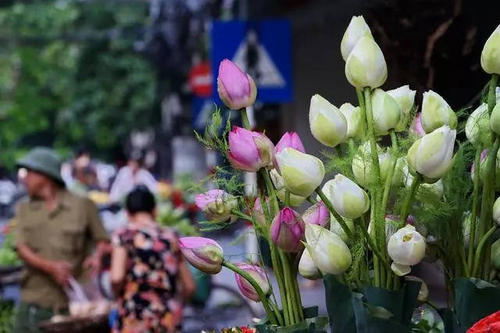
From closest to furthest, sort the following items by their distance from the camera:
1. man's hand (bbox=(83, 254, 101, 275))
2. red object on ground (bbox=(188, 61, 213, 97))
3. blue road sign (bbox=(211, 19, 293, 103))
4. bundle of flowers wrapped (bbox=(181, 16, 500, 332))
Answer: bundle of flowers wrapped (bbox=(181, 16, 500, 332)) → man's hand (bbox=(83, 254, 101, 275)) → blue road sign (bbox=(211, 19, 293, 103)) → red object on ground (bbox=(188, 61, 213, 97))

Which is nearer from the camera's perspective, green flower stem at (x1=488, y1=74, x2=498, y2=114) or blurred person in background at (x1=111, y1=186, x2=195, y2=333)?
green flower stem at (x1=488, y1=74, x2=498, y2=114)

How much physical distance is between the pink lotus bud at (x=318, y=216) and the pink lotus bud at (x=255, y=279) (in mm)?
167

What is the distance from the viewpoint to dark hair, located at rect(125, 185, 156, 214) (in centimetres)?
573

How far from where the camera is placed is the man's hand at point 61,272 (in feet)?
20.1

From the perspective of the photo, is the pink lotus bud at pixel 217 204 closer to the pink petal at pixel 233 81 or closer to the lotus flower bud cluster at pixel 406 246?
the pink petal at pixel 233 81

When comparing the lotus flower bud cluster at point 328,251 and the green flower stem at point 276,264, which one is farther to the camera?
the green flower stem at point 276,264

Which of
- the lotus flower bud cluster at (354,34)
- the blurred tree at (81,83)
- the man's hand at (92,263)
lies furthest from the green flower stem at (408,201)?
the blurred tree at (81,83)

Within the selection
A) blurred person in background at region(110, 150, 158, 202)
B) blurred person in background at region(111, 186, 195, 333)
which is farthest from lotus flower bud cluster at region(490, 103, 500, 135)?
blurred person in background at region(110, 150, 158, 202)

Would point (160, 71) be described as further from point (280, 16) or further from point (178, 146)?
point (280, 16)

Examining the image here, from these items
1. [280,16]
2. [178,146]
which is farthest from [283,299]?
[178,146]

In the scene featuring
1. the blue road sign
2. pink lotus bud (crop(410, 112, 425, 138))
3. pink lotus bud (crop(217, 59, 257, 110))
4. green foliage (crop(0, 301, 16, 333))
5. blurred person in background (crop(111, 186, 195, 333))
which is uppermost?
the blue road sign

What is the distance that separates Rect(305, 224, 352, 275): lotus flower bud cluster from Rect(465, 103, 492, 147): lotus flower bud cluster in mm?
350

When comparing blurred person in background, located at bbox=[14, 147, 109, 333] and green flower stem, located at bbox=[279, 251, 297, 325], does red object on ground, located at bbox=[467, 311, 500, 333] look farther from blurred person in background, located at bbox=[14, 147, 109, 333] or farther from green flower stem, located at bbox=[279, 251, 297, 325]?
blurred person in background, located at bbox=[14, 147, 109, 333]

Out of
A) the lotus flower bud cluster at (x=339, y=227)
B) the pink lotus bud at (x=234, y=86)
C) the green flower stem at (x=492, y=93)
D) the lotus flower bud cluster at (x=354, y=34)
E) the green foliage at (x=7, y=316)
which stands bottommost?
the green foliage at (x=7, y=316)
